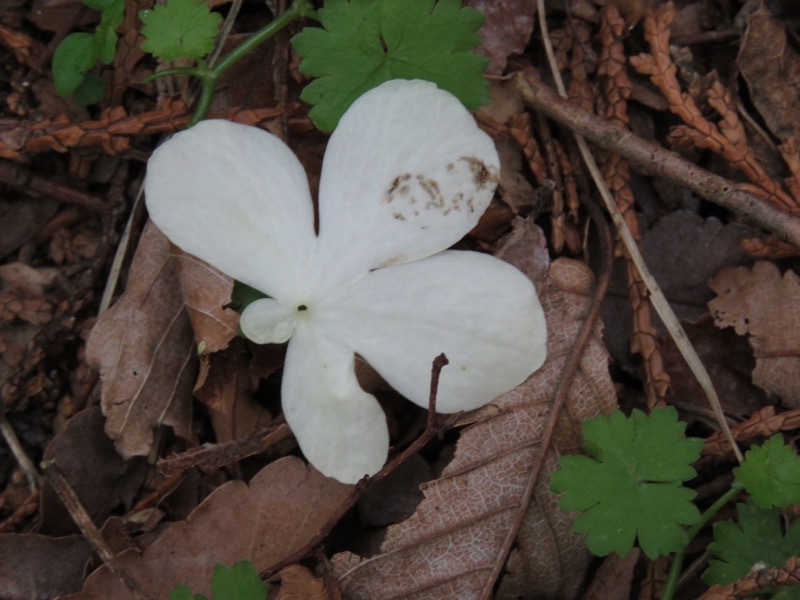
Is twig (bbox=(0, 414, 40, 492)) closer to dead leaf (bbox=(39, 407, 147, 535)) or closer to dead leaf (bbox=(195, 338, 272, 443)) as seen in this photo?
dead leaf (bbox=(39, 407, 147, 535))

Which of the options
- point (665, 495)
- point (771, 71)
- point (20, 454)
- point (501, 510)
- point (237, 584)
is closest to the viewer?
point (237, 584)

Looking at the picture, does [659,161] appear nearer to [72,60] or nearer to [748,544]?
[748,544]

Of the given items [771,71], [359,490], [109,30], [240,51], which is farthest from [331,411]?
[771,71]

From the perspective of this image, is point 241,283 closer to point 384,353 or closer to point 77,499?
point 384,353

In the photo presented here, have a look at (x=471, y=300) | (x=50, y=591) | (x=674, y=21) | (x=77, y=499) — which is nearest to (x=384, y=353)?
(x=471, y=300)

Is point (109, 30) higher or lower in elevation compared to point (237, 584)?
higher

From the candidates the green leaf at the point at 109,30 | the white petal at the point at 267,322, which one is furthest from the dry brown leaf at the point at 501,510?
the green leaf at the point at 109,30
